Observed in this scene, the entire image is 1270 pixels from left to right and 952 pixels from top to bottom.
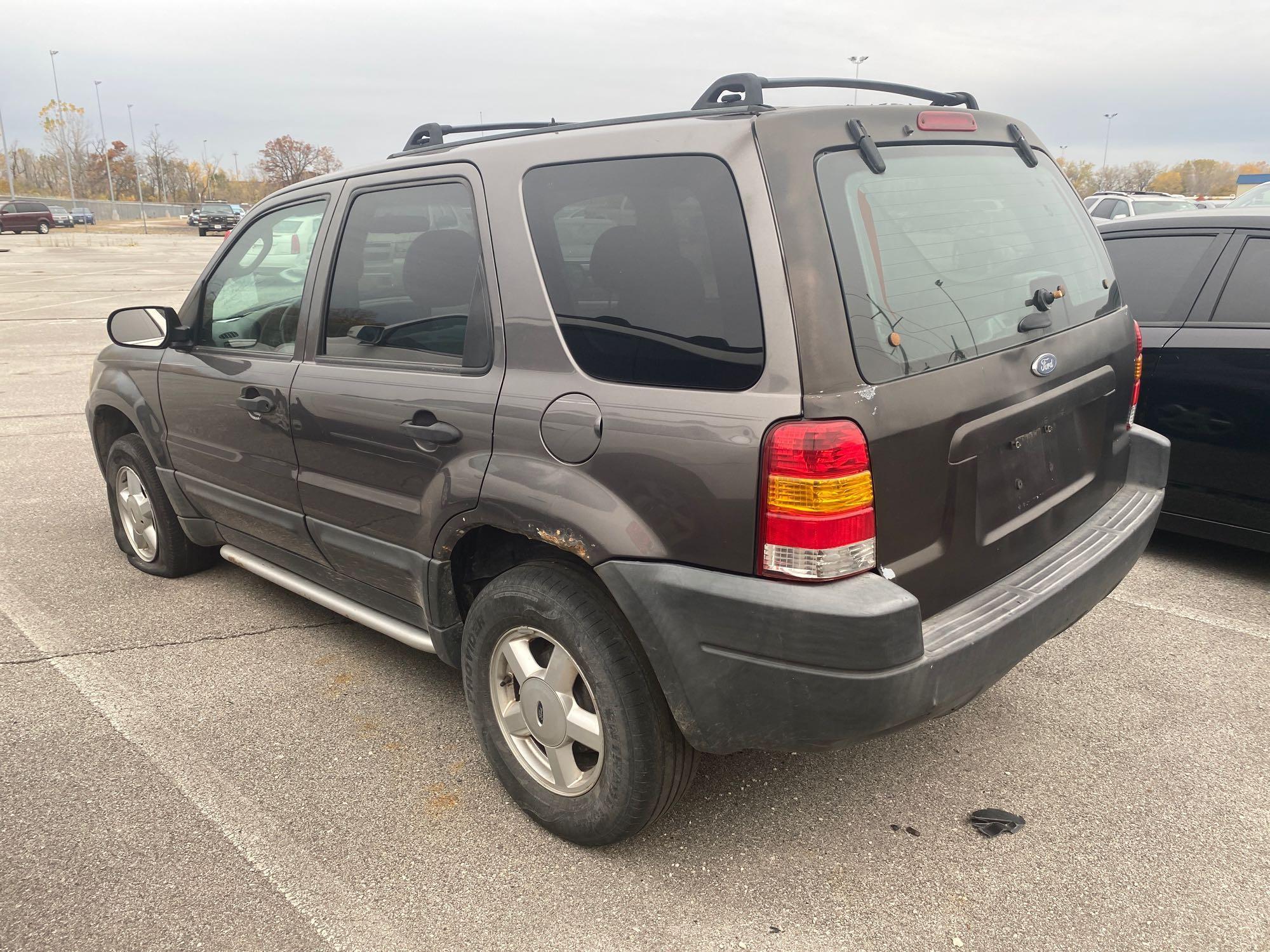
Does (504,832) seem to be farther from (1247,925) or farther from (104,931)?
(1247,925)

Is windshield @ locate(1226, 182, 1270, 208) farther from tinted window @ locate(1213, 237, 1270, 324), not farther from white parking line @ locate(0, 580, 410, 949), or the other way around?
white parking line @ locate(0, 580, 410, 949)

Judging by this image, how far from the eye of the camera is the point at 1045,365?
2525 millimetres

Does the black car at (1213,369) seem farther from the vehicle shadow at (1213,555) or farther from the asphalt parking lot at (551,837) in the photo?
the asphalt parking lot at (551,837)

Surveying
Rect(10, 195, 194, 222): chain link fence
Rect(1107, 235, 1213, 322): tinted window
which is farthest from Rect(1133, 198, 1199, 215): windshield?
Rect(10, 195, 194, 222): chain link fence

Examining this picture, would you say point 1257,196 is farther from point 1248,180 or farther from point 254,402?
point 1248,180

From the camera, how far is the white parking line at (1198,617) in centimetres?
382

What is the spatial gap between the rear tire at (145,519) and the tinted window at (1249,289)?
4.83 metres

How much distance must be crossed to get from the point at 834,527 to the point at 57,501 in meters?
5.42

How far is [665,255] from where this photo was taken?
2.26 metres

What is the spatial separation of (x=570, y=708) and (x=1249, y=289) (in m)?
3.72

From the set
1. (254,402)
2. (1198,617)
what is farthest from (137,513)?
(1198,617)

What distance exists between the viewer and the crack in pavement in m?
3.70

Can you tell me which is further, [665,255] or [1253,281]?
[1253,281]

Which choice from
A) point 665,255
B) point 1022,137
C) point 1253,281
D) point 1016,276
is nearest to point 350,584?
point 665,255
